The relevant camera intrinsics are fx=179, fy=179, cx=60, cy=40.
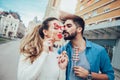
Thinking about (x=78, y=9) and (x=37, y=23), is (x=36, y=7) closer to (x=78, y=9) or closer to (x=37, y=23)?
(x=37, y=23)

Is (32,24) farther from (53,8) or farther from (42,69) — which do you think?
(42,69)

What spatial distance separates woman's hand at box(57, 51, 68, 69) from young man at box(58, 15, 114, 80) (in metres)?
0.02

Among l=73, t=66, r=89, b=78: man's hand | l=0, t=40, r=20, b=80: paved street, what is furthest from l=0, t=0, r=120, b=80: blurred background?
l=73, t=66, r=89, b=78: man's hand

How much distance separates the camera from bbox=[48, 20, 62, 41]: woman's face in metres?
1.06

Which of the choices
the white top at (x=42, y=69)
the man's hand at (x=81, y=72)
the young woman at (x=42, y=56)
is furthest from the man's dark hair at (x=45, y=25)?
the man's hand at (x=81, y=72)

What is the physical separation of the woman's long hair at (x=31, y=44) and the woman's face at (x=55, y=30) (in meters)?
0.07

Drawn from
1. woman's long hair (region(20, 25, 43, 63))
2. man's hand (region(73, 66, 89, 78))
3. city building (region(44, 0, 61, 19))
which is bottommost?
man's hand (region(73, 66, 89, 78))

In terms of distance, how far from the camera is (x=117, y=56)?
1099 mm

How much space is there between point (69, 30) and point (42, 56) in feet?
0.75

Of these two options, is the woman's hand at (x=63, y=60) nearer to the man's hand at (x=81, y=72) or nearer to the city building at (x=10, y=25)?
the man's hand at (x=81, y=72)

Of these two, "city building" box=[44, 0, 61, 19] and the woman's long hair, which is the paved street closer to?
the woman's long hair

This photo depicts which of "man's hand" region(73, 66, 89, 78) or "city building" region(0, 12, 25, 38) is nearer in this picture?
"man's hand" region(73, 66, 89, 78)

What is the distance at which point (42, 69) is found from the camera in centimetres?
100

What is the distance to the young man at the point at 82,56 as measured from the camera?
3.39 feet
